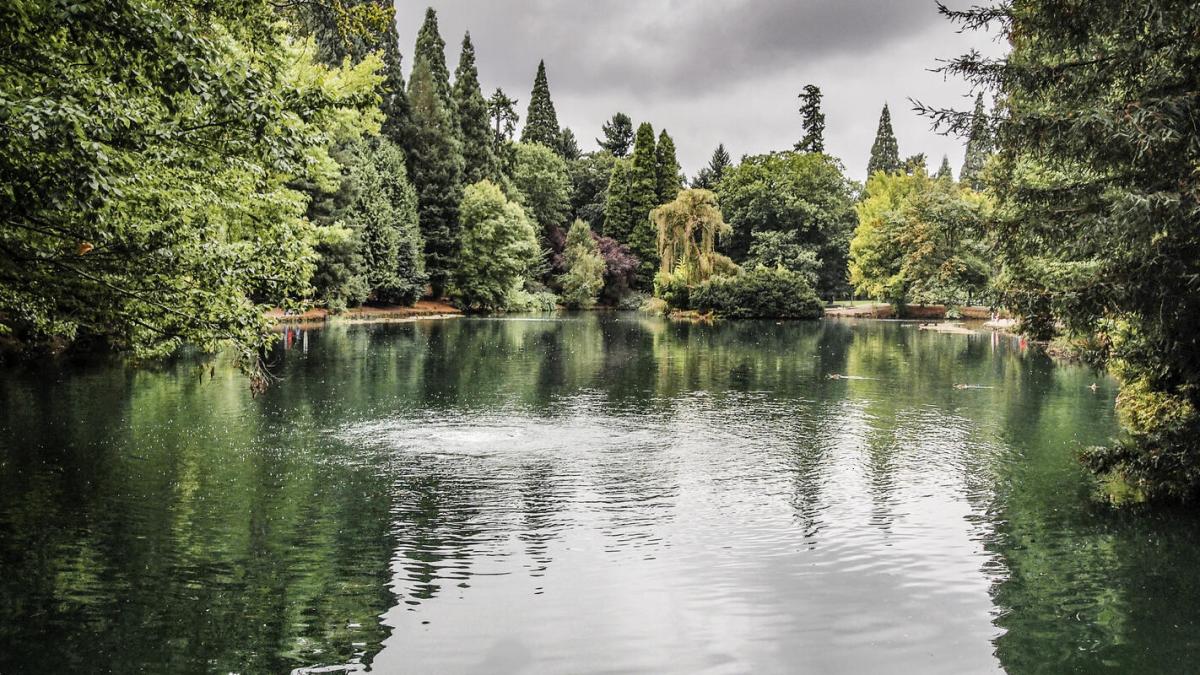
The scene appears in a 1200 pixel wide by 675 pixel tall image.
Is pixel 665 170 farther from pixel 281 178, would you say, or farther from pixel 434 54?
pixel 281 178

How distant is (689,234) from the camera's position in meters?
61.9

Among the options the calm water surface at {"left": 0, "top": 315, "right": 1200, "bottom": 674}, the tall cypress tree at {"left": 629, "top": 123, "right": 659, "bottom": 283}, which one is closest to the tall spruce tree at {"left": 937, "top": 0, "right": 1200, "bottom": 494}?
the calm water surface at {"left": 0, "top": 315, "right": 1200, "bottom": 674}

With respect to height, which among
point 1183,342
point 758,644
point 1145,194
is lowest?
point 758,644

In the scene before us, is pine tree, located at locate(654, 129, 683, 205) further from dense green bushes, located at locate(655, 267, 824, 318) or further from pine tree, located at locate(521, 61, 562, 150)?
dense green bushes, located at locate(655, 267, 824, 318)

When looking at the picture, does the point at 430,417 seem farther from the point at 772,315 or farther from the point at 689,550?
the point at 772,315

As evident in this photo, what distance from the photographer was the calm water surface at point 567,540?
24.0 feet

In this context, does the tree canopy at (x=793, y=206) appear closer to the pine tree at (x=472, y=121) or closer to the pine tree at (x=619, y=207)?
the pine tree at (x=619, y=207)

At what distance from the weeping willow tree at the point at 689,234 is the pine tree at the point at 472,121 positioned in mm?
15673

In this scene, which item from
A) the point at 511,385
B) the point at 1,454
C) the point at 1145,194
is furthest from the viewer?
the point at 511,385

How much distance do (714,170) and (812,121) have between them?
11.0 metres

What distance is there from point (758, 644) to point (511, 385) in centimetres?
1675

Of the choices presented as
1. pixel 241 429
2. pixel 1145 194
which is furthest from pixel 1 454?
pixel 1145 194

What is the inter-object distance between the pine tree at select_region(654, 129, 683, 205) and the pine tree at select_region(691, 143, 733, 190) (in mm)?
8624

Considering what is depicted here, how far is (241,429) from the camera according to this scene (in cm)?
1639
